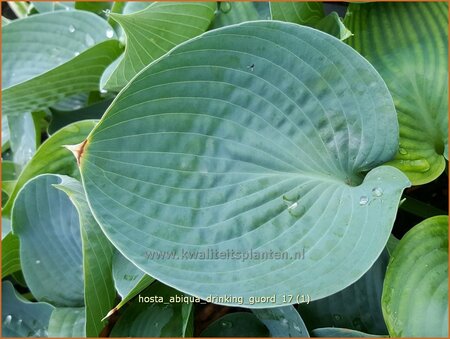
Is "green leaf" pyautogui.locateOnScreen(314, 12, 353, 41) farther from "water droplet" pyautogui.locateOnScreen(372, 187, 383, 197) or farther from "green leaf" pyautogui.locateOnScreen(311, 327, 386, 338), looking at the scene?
"green leaf" pyautogui.locateOnScreen(311, 327, 386, 338)

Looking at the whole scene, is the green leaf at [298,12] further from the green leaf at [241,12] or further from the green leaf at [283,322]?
the green leaf at [283,322]

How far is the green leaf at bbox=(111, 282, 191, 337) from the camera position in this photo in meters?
0.67

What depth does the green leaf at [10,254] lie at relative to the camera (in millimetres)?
753

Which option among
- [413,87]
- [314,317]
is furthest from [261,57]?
[314,317]

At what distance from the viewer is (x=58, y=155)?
73 cm

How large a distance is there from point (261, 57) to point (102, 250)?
0.94 feet

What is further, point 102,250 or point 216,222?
point 102,250

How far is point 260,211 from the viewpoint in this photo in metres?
0.52

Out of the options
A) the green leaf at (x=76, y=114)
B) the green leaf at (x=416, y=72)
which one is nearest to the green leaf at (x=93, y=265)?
the green leaf at (x=76, y=114)

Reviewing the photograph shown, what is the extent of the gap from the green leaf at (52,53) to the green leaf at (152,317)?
1.07 ft

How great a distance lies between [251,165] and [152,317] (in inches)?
10.7

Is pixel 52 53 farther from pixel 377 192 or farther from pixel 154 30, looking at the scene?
pixel 377 192

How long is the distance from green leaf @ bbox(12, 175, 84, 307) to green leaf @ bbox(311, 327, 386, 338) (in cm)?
33

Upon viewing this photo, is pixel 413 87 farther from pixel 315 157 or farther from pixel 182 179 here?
pixel 182 179
